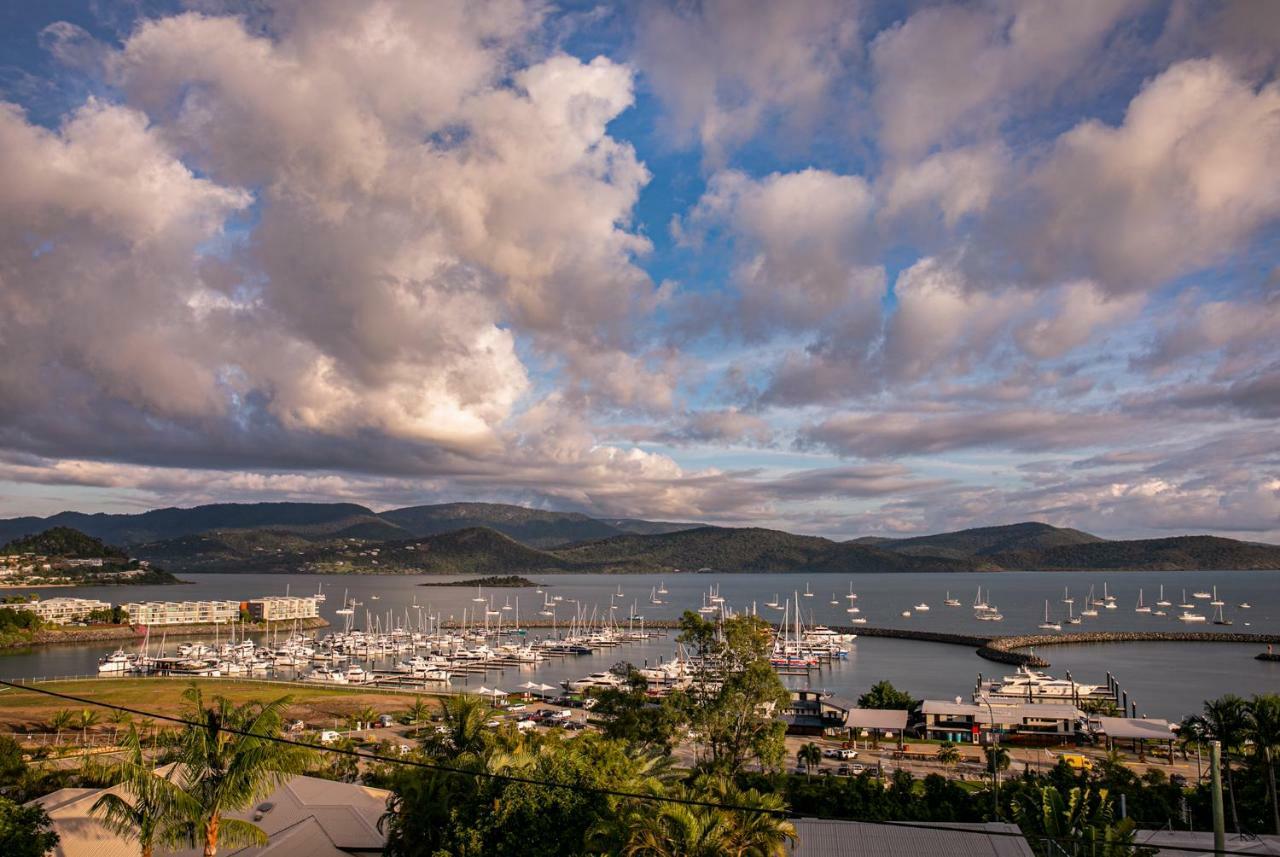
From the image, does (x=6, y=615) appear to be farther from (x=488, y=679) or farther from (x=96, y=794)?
(x=96, y=794)

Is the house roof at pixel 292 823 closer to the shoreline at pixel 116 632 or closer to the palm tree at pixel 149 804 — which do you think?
the palm tree at pixel 149 804

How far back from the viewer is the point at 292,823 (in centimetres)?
2234

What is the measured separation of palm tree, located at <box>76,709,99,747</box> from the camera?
44.8 metres

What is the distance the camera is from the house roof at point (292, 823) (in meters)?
20.1

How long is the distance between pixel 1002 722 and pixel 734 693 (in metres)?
31.3

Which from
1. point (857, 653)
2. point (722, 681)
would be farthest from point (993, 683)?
point (722, 681)

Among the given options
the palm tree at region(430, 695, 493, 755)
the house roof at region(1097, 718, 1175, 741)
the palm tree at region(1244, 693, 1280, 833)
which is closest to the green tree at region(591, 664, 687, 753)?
the palm tree at region(430, 695, 493, 755)

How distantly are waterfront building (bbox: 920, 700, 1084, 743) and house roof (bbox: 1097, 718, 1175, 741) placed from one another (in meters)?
2.48

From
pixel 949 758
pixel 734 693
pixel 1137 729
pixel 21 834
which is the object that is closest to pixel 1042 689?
pixel 1137 729

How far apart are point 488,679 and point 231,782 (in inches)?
3016

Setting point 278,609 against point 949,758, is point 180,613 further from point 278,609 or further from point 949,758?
point 949,758

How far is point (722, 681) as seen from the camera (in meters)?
29.8

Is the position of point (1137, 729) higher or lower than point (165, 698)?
higher

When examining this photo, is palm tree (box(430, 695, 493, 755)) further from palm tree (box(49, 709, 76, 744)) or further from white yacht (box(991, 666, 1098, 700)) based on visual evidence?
white yacht (box(991, 666, 1098, 700))
